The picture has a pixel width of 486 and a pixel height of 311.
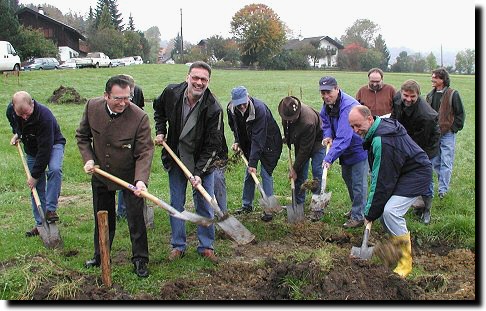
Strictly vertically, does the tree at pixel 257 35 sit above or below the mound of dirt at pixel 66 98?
above

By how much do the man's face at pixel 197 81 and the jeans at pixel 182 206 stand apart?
2.91 ft

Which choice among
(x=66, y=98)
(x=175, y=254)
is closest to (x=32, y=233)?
(x=175, y=254)

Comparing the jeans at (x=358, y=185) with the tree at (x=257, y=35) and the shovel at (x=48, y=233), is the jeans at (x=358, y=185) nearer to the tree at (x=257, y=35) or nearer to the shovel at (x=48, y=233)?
the shovel at (x=48, y=233)

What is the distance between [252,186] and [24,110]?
321cm

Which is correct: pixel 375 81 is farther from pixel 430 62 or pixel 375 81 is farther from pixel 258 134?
pixel 430 62

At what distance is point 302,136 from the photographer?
6531 mm

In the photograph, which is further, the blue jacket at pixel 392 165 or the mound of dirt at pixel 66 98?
the mound of dirt at pixel 66 98

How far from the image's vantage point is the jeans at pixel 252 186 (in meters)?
7.08

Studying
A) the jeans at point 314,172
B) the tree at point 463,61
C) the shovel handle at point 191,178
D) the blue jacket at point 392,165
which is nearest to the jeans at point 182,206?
the shovel handle at point 191,178

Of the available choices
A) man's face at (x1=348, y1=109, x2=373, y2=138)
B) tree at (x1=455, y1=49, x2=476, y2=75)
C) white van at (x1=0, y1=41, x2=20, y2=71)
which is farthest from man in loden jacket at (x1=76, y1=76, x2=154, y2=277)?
tree at (x1=455, y1=49, x2=476, y2=75)

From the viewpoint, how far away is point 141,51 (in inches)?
2712

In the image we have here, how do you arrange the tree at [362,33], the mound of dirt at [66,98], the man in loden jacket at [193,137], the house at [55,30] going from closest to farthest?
the man in loden jacket at [193,137]
the mound of dirt at [66,98]
the house at [55,30]
the tree at [362,33]

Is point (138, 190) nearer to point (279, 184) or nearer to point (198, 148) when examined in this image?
point (198, 148)

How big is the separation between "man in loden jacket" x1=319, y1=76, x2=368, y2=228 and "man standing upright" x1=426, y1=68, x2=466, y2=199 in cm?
169
